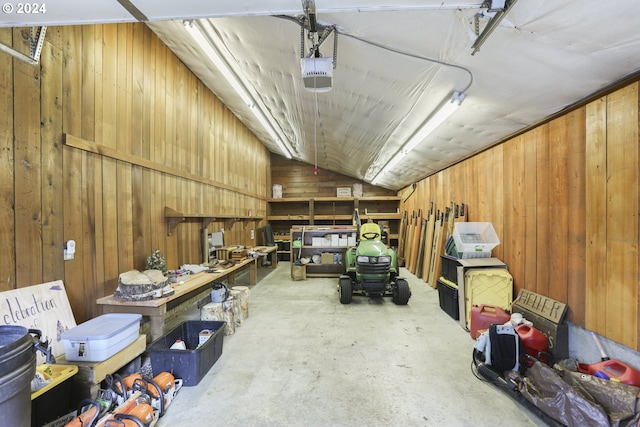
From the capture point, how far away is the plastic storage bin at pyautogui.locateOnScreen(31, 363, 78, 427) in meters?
1.54

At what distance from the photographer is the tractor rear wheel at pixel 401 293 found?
155 inches

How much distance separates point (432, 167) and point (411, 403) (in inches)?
170

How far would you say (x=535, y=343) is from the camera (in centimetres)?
229

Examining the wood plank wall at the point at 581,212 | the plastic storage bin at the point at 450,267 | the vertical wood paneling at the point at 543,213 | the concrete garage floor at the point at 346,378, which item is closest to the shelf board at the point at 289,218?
the concrete garage floor at the point at 346,378

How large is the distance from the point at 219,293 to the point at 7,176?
2034 mm

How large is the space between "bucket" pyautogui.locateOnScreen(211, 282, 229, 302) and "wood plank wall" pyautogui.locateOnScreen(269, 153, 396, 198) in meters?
5.87

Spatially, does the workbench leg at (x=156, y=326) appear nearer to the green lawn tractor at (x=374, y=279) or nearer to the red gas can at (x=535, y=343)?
the green lawn tractor at (x=374, y=279)

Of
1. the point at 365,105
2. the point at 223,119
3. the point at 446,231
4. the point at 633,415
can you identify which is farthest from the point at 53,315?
the point at 446,231

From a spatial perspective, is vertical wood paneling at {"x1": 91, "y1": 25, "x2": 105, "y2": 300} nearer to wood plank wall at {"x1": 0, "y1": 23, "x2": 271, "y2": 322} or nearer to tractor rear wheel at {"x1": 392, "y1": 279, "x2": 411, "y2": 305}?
wood plank wall at {"x1": 0, "y1": 23, "x2": 271, "y2": 322}

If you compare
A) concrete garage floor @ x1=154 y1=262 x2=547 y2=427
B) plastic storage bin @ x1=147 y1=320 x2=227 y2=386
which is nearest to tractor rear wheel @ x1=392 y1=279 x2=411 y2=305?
concrete garage floor @ x1=154 y1=262 x2=547 y2=427

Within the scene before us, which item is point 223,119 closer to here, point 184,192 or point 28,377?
point 184,192

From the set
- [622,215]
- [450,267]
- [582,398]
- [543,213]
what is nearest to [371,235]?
[450,267]

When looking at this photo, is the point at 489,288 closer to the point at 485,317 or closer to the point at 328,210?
the point at 485,317

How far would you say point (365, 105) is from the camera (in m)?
3.18
